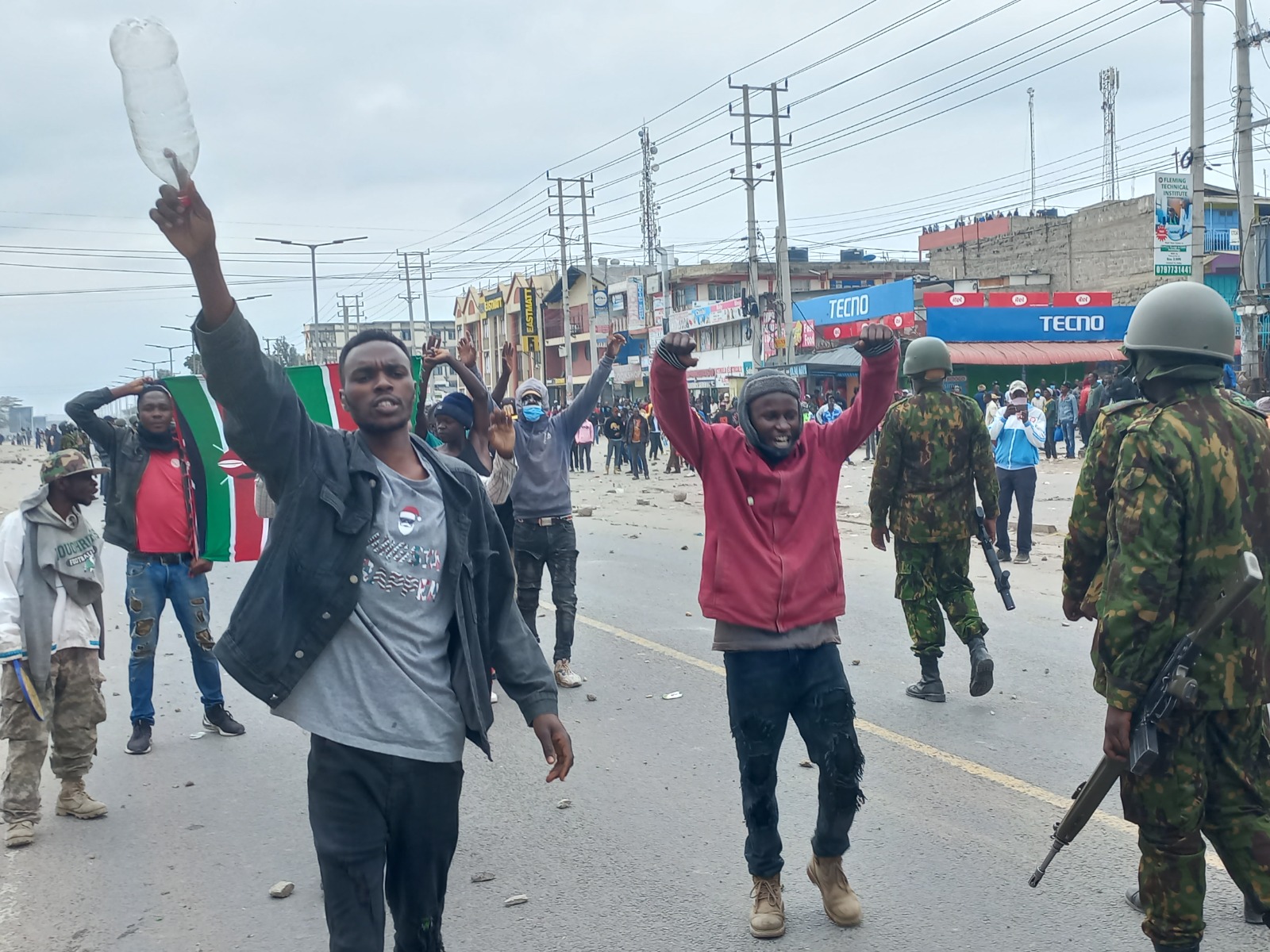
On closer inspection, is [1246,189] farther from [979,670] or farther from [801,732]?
[801,732]

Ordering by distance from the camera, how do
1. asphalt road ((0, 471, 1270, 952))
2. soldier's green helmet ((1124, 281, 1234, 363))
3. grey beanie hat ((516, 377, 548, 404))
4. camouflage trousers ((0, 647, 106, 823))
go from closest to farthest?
soldier's green helmet ((1124, 281, 1234, 363)), asphalt road ((0, 471, 1270, 952)), camouflage trousers ((0, 647, 106, 823)), grey beanie hat ((516, 377, 548, 404))

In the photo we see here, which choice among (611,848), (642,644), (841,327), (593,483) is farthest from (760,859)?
(841,327)

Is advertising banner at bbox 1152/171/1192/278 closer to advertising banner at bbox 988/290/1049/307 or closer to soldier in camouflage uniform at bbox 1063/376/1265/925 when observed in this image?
advertising banner at bbox 988/290/1049/307

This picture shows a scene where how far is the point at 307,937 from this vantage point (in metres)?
4.16

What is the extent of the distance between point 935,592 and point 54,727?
4686 millimetres

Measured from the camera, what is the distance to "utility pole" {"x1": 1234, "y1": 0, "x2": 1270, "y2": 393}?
19.6 meters

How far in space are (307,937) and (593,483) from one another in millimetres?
24061

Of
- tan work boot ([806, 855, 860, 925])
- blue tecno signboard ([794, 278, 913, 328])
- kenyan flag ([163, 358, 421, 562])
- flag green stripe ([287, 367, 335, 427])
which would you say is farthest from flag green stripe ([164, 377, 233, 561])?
blue tecno signboard ([794, 278, 913, 328])

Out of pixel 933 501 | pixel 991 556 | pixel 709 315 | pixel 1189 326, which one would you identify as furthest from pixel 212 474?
pixel 709 315

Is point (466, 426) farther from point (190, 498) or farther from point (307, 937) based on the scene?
point (307, 937)

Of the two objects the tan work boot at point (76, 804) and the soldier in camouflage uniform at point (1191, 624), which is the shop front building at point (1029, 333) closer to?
the tan work boot at point (76, 804)

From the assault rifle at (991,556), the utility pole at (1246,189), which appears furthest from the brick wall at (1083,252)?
the assault rifle at (991,556)

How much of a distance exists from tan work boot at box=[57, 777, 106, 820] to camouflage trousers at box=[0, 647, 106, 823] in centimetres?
6

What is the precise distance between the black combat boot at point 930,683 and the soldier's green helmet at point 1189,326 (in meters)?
3.93
